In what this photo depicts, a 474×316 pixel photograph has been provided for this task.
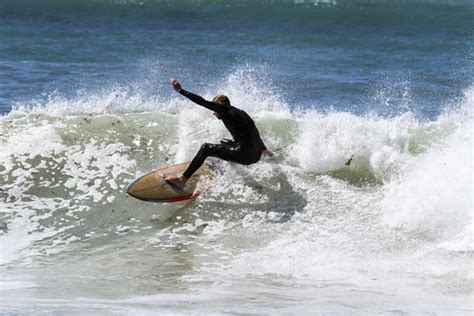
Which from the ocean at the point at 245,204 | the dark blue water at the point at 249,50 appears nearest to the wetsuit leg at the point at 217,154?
the ocean at the point at 245,204

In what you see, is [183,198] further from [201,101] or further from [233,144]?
[201,101]

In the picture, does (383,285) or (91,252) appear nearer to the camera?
(383,285)

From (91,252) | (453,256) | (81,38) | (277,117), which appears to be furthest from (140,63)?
(453,256)

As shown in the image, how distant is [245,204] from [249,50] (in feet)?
46.0

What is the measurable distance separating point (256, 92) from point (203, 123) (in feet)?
8.71

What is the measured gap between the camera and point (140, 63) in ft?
69.5

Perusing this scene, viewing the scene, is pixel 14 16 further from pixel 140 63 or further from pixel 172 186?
pixel 172 186

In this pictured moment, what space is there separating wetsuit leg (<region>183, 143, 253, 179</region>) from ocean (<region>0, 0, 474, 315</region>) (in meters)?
0.41

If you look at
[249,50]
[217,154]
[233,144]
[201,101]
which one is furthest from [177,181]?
[249,50]

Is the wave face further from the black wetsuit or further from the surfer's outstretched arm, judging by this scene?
the surfer's outstretched arm

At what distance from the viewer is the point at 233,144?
387 inches

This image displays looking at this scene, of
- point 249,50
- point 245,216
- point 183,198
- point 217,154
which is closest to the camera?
point 245,216

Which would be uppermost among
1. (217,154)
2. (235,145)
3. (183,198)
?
(235,145)

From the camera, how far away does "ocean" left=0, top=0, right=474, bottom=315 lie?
7102 mm
